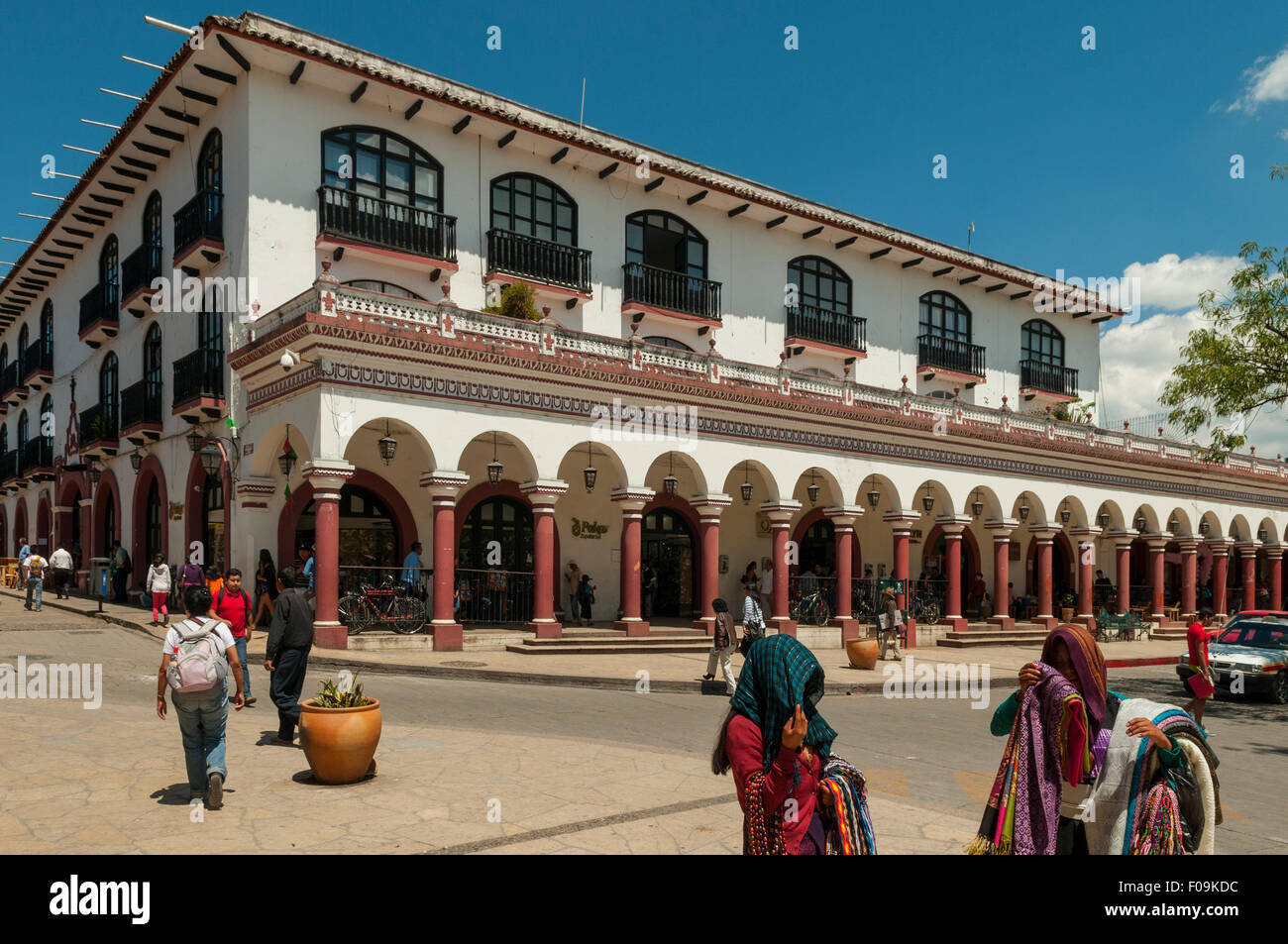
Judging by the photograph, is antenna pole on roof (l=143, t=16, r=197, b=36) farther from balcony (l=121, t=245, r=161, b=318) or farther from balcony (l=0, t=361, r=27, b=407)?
balcony (l=0, t=361, r=27, b=407)

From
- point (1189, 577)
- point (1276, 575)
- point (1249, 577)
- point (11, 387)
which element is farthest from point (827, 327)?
point (11, 387)

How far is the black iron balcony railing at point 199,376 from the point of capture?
1984 cm

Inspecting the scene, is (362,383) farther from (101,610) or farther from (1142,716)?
(1142,716)

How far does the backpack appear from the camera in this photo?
682 centimetres

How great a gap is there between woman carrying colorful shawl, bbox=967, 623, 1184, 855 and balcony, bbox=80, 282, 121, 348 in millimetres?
26923

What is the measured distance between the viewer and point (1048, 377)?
34.0 m

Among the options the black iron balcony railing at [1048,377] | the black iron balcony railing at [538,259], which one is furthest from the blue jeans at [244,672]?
the black iron balcony railing at [1048,377]

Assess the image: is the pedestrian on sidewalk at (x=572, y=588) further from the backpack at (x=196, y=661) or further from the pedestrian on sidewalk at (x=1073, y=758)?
the pedestrian on sidewalk at (x=1073, y=758)

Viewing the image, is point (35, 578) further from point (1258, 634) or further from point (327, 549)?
point (1258, 634)

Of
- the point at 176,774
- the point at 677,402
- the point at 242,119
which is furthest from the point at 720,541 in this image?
the point at 176,774

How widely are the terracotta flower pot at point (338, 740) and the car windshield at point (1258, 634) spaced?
15989 mm

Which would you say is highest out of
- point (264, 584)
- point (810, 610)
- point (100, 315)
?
point (100, 315)

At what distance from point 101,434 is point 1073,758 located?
Result: 91.0 feet

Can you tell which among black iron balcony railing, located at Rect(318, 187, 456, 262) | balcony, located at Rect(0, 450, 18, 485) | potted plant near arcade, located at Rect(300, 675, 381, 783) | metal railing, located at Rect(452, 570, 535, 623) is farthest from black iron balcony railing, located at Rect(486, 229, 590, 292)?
balcony, located at Rect(0, 450, 18, 485)
